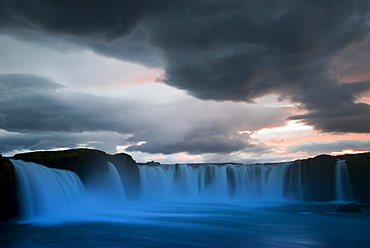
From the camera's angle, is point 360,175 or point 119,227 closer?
point 119,227

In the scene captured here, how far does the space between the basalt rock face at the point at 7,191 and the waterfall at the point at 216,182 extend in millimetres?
29860

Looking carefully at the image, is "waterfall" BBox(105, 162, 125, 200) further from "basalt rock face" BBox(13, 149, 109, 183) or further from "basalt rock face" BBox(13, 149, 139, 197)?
"basalt rock face" BBox(13, 149, 109, 183)

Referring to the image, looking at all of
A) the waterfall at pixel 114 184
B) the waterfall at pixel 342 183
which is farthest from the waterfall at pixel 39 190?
the waterfall at pixel 342 183

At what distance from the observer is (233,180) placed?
5519cm

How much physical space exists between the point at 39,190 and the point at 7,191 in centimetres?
263

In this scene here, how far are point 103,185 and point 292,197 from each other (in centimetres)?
3353

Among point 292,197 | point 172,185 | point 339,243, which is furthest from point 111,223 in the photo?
point 292,197

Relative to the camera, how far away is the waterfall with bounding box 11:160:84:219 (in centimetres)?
1984

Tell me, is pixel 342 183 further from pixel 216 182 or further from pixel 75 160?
pixel 75 160

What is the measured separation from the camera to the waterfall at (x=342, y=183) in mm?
44781

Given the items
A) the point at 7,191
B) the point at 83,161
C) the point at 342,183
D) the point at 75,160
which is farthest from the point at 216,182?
the point at 7,191

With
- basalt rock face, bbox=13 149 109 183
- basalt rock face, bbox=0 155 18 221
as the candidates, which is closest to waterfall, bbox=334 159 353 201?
basalt rock face, bbox=13 149 109 183

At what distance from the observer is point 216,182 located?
55.3 m

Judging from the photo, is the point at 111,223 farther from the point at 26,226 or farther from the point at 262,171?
A: the point at 262,171
